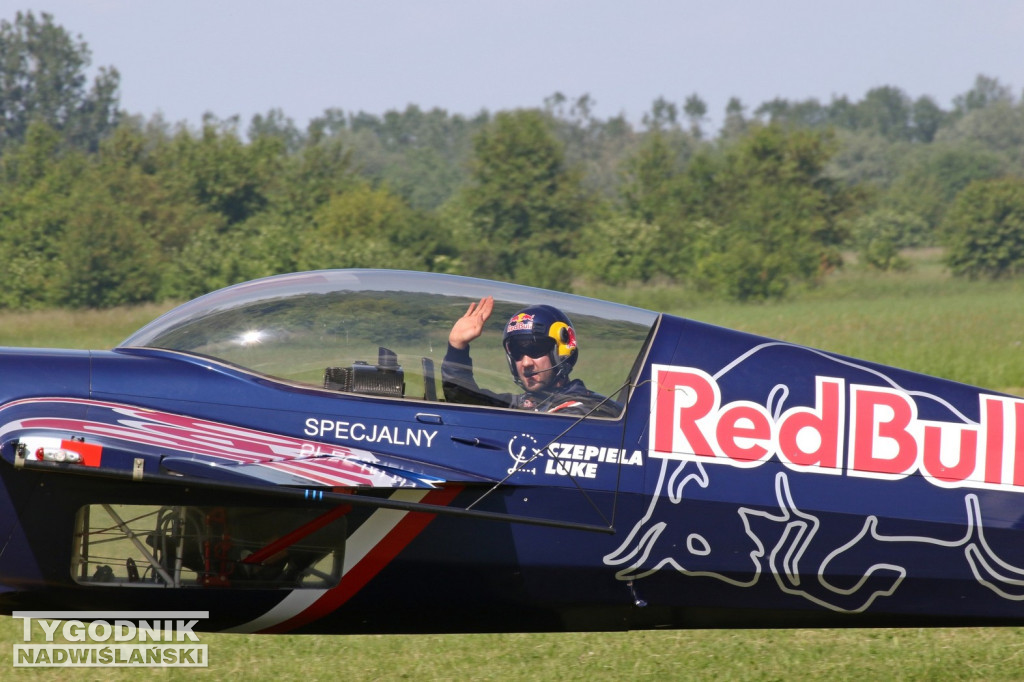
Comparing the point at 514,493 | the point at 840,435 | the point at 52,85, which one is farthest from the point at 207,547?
the point at 52,85

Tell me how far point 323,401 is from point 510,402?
0.83 m

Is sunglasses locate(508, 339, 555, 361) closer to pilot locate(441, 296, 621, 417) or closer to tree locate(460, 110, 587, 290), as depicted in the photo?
pilot locate(441, 296, 621, 417)

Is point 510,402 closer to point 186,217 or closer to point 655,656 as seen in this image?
point 655,656

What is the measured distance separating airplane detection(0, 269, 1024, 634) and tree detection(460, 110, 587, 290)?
40.6 m

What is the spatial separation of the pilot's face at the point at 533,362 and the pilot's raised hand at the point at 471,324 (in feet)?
0.60

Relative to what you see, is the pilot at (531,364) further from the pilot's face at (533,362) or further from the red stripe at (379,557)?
the red stripe at (379,557)

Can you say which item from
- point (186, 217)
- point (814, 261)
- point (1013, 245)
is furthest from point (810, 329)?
point (186, 217)

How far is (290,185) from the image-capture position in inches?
1874

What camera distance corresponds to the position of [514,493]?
4430 millimetres

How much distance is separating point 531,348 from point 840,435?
1462 millimetres

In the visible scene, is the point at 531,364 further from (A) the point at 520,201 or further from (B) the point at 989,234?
(B) the point at 989,234

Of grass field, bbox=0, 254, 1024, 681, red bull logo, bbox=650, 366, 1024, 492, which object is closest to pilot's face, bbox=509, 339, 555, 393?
red bull logo, bbox=650, 366, 1024, 492

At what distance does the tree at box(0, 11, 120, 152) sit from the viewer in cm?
9238

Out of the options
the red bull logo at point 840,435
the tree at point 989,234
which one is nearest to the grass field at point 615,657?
the red bull logo at point 840,435
